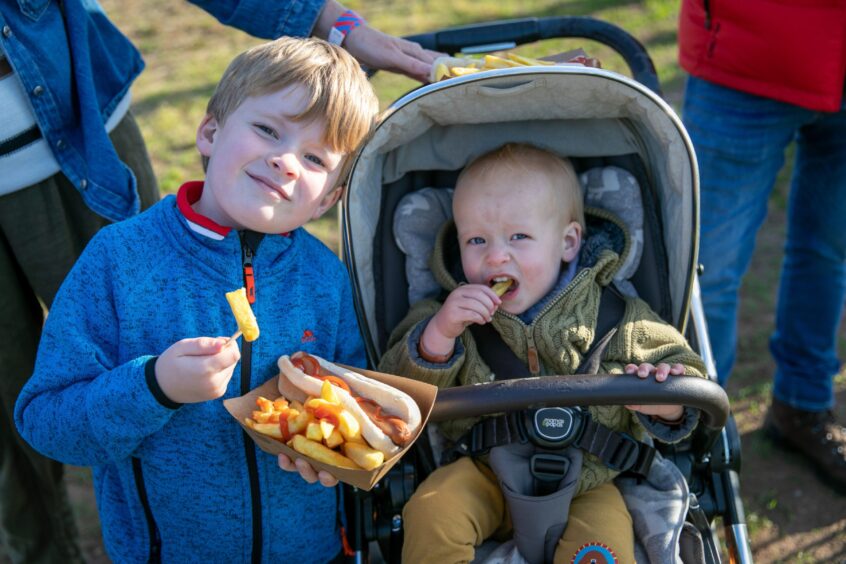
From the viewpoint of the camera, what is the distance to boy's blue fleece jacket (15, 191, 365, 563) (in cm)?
172

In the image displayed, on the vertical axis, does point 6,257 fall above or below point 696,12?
below

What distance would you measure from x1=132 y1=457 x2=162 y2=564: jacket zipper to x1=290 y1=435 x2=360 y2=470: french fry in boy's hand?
17.4 inches

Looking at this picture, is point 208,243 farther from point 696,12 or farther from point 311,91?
point 696,12

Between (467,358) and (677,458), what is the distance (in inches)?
22.1

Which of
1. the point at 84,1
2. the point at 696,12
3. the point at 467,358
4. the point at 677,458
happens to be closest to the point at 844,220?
the point at 696,12

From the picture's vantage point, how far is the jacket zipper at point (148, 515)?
1.88 m

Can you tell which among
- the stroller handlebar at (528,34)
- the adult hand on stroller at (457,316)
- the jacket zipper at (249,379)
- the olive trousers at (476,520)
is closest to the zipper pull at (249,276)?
the jacket zipper at (249,379)

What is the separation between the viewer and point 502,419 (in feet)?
6.76

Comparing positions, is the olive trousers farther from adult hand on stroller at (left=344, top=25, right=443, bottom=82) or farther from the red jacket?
the red jacket

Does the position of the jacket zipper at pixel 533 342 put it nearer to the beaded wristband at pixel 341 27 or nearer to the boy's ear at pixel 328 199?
the boy's ear at pixel 328 199

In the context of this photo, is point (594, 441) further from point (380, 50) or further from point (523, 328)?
point (380, 50)

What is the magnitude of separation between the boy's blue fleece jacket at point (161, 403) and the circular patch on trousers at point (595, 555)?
1.90 feet

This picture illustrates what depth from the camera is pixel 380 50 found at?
2332 mm

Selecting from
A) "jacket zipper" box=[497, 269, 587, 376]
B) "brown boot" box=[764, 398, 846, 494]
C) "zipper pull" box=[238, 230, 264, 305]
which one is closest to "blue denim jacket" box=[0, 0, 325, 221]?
"zipper pull" box=[238, 230, 264, 305]
